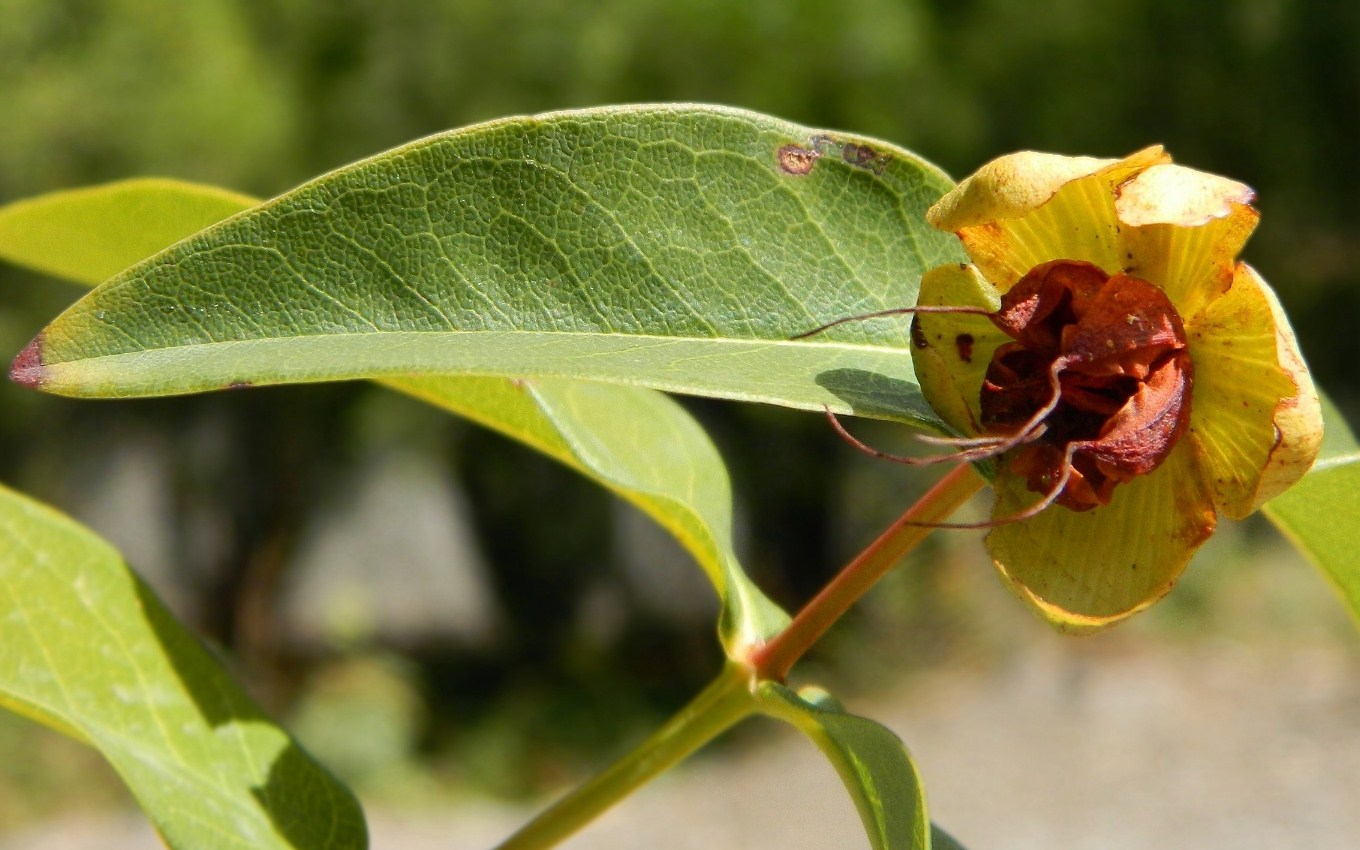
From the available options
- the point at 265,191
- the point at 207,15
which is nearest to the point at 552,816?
the point at 265,191

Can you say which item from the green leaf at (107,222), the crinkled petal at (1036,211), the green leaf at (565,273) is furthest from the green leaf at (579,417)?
the crinkled petal at (1036,211)

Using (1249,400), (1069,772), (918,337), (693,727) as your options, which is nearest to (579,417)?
(693,727)

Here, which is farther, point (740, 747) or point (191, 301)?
point (740, 747)

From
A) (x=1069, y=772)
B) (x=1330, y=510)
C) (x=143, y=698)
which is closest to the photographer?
(x=1330, y=510)

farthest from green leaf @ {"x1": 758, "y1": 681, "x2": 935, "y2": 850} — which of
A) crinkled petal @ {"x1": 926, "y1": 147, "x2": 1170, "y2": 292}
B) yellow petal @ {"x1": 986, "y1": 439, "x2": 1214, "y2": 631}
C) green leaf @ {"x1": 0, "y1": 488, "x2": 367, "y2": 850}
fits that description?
green leaf @ {"x1": 0, "y1": 488, "x2": 367, "y2": 850}

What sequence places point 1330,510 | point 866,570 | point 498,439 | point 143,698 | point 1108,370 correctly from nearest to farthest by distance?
point 1108,370 → point 866,570 → point 1330,510 → point 143,698 → point 498,439

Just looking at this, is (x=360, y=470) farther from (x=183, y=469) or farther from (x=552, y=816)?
(x=552, y=816)

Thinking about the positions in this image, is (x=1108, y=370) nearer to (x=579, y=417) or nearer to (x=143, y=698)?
(x=579, y=417)

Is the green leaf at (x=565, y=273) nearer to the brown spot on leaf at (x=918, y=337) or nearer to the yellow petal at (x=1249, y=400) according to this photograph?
the brown spot on leaf at (x=918, y=337)
